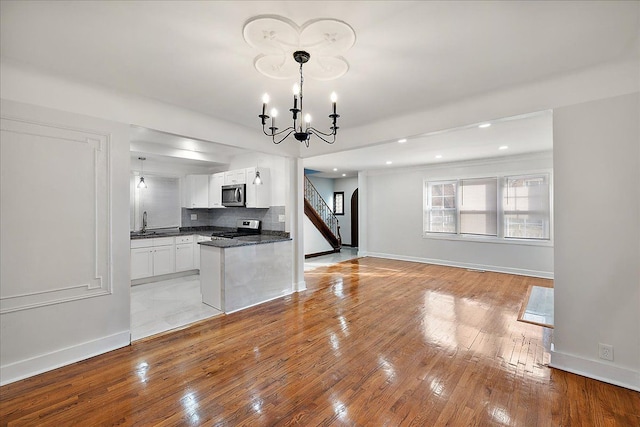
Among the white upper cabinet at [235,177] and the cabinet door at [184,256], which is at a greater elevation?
the white upper cabinet at [235,177]

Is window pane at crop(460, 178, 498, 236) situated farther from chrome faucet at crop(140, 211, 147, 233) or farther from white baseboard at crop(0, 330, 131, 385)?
chrome faucet at crop(140, 211, 147, 233)

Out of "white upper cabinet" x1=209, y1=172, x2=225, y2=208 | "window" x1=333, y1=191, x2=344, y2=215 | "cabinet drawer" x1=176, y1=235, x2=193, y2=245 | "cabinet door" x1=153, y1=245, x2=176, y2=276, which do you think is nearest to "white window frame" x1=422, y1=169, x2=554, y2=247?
"window" x1=333, y1=191, x2=344, y2=215

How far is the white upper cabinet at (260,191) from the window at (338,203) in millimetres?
5825

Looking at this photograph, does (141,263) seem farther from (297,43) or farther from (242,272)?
(297,43)

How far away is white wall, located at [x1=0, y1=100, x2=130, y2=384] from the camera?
7.86 feet

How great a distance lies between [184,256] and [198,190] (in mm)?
1541

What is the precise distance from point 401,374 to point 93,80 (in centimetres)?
396

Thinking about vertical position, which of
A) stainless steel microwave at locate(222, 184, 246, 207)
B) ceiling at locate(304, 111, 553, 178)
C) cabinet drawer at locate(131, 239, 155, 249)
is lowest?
cabinet drawer at locate(131, 239, 155, 249)

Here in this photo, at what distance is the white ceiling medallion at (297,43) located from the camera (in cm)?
179

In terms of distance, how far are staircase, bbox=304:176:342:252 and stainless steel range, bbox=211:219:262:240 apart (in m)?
2.38

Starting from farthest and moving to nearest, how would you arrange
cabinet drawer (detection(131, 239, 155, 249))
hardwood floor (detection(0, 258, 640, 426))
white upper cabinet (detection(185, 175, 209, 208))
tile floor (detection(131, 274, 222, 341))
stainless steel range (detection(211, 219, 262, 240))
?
1. white upper cabinet (detection(185, 175, 209, 208))
2. stainless steel range (detection(211, 219, 262, 240))
3. cabinet drawer (detection(131, 239, 155, 249))
4. tile floor (detection(131, 274, 222, 341))
5. hardwood floor (detection(0, 258, 640, 426))

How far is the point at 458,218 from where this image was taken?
702 centimetres

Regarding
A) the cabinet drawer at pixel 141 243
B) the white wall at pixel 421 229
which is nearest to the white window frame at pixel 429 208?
the white wall at pixel 421 229

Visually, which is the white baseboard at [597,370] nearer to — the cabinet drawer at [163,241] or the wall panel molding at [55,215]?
the wall panel molding at [55,215]
